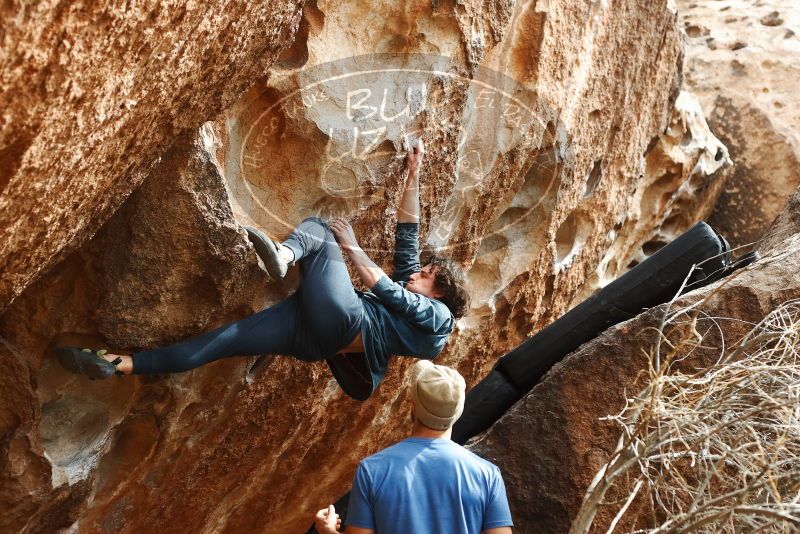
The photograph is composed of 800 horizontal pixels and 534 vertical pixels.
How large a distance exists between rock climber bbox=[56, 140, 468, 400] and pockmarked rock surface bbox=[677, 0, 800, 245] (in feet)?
15.8

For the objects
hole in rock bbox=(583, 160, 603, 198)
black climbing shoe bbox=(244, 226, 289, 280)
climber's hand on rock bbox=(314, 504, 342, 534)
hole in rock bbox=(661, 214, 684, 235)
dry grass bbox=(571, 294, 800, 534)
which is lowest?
hole in rock bbox=(661, 214, 684, 235)

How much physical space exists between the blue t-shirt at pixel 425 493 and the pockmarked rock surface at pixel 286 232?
114cm

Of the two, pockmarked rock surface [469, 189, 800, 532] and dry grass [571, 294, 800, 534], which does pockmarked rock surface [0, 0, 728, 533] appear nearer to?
pockmarked rock surface [469, 189, 800, 532]

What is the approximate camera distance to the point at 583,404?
3.50 meters

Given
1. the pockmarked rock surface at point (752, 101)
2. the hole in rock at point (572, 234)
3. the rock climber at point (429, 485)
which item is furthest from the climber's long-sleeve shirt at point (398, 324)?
the pockmarked rock surface at point (752, 101)

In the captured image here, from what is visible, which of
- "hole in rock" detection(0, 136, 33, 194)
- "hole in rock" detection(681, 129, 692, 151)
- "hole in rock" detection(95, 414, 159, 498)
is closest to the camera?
"hole in rock" detection(0, 136, 33, 194)

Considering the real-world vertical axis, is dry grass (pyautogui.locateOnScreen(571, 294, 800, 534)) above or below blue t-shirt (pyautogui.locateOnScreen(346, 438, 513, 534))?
below

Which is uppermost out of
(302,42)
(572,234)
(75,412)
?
(302,42)

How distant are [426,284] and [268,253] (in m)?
0.64

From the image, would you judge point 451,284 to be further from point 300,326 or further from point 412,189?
point 300,326

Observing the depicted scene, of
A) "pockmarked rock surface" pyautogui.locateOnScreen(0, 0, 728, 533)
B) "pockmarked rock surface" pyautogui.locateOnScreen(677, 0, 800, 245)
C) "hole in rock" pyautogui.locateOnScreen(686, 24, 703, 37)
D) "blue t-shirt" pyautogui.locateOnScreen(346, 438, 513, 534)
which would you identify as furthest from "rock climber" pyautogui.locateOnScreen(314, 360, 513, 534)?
"hole in rock" pyautogui.locateOnScreen(686, 24, 703, 37)

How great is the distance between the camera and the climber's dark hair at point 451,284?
3.49 metres

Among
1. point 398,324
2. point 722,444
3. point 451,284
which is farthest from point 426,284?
point 722,444

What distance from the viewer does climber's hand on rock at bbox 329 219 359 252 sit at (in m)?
3.54
